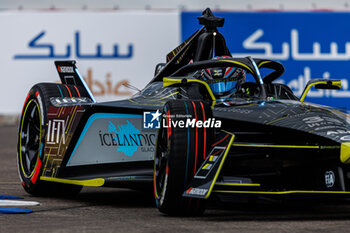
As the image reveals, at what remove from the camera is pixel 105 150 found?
776 cm

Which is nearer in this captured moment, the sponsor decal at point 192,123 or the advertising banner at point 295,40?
the sponsor decal at point 192,123

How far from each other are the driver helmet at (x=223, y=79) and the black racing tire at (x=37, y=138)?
1.74 m

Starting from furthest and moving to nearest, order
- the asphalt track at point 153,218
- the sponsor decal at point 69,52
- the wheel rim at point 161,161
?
the sponsor decal at point 69,52
the wheel rim at point 161,161
the asphalt track at point 153,218

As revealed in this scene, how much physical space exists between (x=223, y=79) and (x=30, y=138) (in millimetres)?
2481

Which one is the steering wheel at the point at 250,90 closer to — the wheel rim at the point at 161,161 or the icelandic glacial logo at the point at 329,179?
the wheel rim at the point at 161,161

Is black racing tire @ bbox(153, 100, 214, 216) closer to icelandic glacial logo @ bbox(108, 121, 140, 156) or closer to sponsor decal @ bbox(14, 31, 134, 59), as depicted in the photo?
icelandic glacial logo @ bbox(108, 121, 140, 156)

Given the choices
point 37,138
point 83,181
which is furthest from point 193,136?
point 37,138

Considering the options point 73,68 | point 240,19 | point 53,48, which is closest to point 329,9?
point 240,19

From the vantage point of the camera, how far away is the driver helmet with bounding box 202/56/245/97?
7.57m

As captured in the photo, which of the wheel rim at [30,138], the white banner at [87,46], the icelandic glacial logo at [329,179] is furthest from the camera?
the white banner at [87,46]

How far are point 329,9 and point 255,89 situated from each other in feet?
62.8

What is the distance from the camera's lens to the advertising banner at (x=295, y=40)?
24.8 meters

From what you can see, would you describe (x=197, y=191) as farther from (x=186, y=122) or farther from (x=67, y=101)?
(x=67, y=101)

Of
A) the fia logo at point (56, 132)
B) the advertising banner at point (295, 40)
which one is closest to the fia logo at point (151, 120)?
the fia logo at point (56, 132)
